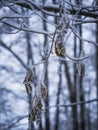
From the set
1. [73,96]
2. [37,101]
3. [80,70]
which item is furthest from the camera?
[73,96]

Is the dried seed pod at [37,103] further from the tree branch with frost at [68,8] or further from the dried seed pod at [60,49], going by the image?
the tree branch with frost at [68,8]

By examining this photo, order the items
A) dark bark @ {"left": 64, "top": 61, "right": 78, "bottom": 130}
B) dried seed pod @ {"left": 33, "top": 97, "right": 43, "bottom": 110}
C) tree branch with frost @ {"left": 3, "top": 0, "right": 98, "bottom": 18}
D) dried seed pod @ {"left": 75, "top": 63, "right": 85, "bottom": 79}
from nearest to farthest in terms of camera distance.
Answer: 1. dried seed pod @ {"left": 33, "top": 97, "right": 43, "bottom": 110}
2. dried seed pod @ {"left": 75, "top": 63, "right": 85, "bottom": 79}
3. tree branch with frost @ {"left": 3, "top": 0, "right": 98, "bottom": 18}
4. dark bark @ {"left": 64, "top": 61, "right": 78, "bottom": 130}

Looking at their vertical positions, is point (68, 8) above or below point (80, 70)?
above

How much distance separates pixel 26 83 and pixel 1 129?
9.22 metres

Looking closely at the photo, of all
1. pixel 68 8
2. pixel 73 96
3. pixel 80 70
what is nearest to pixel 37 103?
pixel 80 70

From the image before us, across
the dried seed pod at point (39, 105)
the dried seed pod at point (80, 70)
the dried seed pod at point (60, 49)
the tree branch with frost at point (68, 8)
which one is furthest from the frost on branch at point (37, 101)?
the tree branch with frost at point (68, 8)

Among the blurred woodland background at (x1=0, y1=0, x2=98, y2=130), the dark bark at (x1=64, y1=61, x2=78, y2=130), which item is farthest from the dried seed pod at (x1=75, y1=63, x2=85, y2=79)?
the dark bark at (x1=64, y1=61, x2=78, y2=130)

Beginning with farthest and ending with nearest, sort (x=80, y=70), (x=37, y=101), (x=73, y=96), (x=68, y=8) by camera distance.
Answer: (x=73, y=96)
(x=68, y=8)
(x=80, y=70)
(x=37, y=101)

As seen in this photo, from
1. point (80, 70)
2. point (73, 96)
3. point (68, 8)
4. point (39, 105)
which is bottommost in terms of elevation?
point (73, 96)

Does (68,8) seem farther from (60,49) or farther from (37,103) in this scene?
(37,103)

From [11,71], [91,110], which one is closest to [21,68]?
[11,71]

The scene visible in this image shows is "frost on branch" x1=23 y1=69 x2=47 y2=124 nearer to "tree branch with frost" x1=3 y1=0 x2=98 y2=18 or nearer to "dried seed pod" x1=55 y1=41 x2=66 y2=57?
"dried seed pod" x1=55 y1=41 x2=66 y2=57

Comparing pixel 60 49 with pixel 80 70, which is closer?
pixel 60 49

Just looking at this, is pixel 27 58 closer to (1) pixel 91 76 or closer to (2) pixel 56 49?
(1) pixel 91 76
